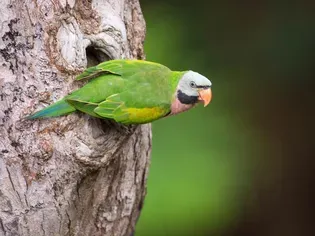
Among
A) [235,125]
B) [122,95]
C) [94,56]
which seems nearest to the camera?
[122,95]

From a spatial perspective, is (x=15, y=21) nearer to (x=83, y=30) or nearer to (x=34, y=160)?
(x=83, y=30)

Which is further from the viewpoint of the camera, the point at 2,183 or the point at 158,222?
the point at 158,222

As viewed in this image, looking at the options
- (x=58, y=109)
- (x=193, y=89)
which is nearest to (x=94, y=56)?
(x=58, y=109)

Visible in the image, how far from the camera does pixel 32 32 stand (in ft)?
7.01

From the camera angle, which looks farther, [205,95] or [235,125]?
[235,125]

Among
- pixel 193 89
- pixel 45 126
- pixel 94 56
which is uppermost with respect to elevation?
pixel 94 56

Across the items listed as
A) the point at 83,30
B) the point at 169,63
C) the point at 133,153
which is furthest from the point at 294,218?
the point at 83,30

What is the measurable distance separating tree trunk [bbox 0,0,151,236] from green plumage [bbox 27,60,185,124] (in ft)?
0.18

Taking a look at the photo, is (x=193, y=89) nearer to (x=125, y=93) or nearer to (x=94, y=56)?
(x=125, y=93)

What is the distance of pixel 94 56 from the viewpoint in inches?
91.2

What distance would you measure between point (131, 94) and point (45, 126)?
0.29 meters

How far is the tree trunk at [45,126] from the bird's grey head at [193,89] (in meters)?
0.22

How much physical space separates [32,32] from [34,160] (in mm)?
392

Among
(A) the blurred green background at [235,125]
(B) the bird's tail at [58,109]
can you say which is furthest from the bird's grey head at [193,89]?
(A) the blurred green background at [235,125]
